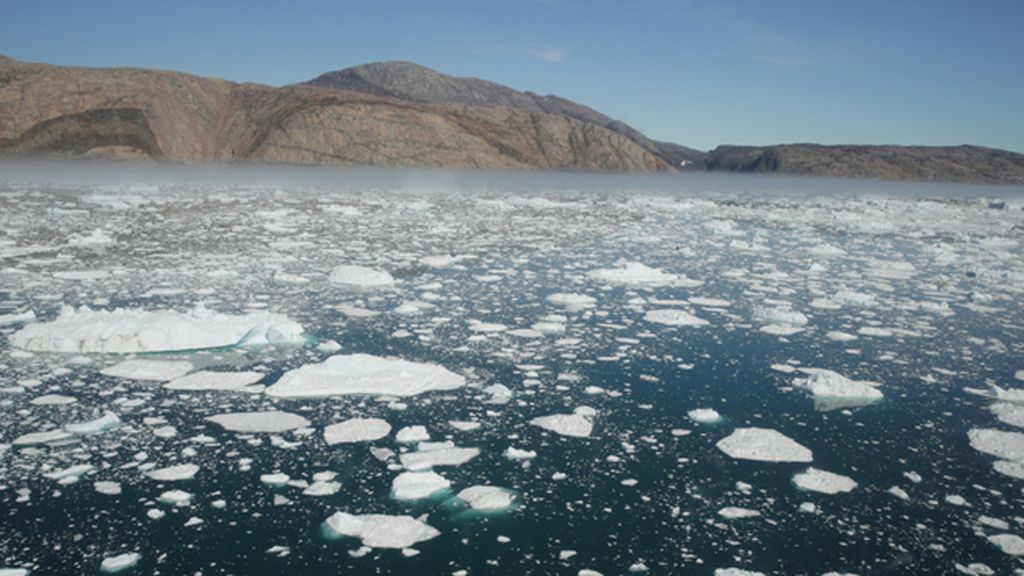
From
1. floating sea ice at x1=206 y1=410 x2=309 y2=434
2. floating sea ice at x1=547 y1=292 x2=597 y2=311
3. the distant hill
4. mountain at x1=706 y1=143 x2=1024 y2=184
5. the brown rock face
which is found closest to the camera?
floating sea ice at x1=206 y1=410 x2=309 y2=434

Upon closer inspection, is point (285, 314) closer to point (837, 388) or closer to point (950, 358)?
point (837, 388)

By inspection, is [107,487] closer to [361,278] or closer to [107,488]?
[107,488]

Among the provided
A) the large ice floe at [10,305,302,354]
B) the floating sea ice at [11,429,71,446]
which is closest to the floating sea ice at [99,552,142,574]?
the floating sea ice at [11,429,71,446]

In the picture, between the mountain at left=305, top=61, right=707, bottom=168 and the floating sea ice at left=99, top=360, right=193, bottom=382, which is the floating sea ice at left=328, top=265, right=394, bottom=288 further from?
the mountain at left=305, top=61, right=707, bottom=168

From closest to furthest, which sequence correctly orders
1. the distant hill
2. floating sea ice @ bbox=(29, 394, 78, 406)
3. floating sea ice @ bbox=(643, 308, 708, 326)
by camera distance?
floating sea ice @ bbox=(29, 394, 78, 406), floating sea ice @ bbox=(643, 308, 708, 326), the distant hill

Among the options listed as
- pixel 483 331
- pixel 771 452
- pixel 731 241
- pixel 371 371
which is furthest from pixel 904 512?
pixel 731 241

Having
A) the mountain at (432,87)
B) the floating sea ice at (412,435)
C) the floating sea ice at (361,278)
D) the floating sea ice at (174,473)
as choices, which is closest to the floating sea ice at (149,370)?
the floating sea ice at (174,473)

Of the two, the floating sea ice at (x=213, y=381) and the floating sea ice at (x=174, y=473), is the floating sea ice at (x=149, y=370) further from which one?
the floating sea ice at (x=174, y=473)
